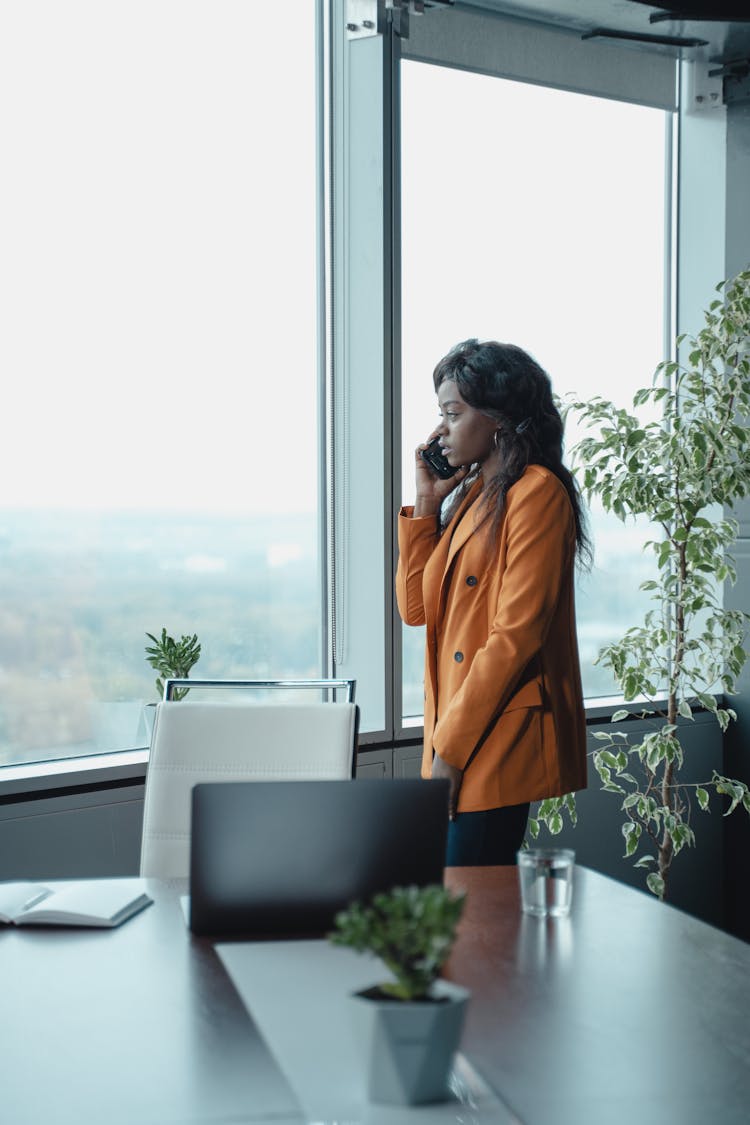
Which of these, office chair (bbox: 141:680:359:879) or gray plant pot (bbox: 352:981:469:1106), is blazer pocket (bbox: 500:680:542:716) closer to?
office chair (bbox: 141:680:359:879)

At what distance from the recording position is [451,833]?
2688 millimetres

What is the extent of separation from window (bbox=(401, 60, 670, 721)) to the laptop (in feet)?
8.38

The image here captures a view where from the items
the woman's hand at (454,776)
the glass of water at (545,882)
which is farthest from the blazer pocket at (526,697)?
the glass of water at (545,882)

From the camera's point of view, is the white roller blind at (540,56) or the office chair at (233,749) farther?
the white roller blind at (540,56)

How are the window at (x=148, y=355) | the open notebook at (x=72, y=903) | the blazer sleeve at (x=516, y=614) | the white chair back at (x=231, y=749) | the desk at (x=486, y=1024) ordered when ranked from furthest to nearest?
1. the window at (x=148, y=355)
2. the blazer sleeve at (x=516, y=614)
3. the white chair back at (x=231, y=749)
4. the open notebook at (x=72, y=903)
5. the desk at (x=486, y=1024)

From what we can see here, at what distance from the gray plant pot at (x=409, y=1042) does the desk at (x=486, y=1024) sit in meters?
0.09

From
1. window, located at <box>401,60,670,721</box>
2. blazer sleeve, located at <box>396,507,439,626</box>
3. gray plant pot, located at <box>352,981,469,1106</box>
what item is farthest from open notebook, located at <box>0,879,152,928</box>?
window, located at <box>401,60,670,721</box>

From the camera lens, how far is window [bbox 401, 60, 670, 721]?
4191 mm

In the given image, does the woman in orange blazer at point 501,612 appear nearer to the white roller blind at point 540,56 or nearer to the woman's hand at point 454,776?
the woman's hand at point 454,776

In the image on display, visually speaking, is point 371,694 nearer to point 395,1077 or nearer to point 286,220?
point 286,220

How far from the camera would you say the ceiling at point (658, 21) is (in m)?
4.08

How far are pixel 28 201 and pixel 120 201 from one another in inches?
11.4

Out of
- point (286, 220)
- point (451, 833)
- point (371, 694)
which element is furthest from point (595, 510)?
point (451, 833)

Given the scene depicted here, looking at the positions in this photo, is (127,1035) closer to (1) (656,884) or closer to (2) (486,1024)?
(2) (486,1024)
